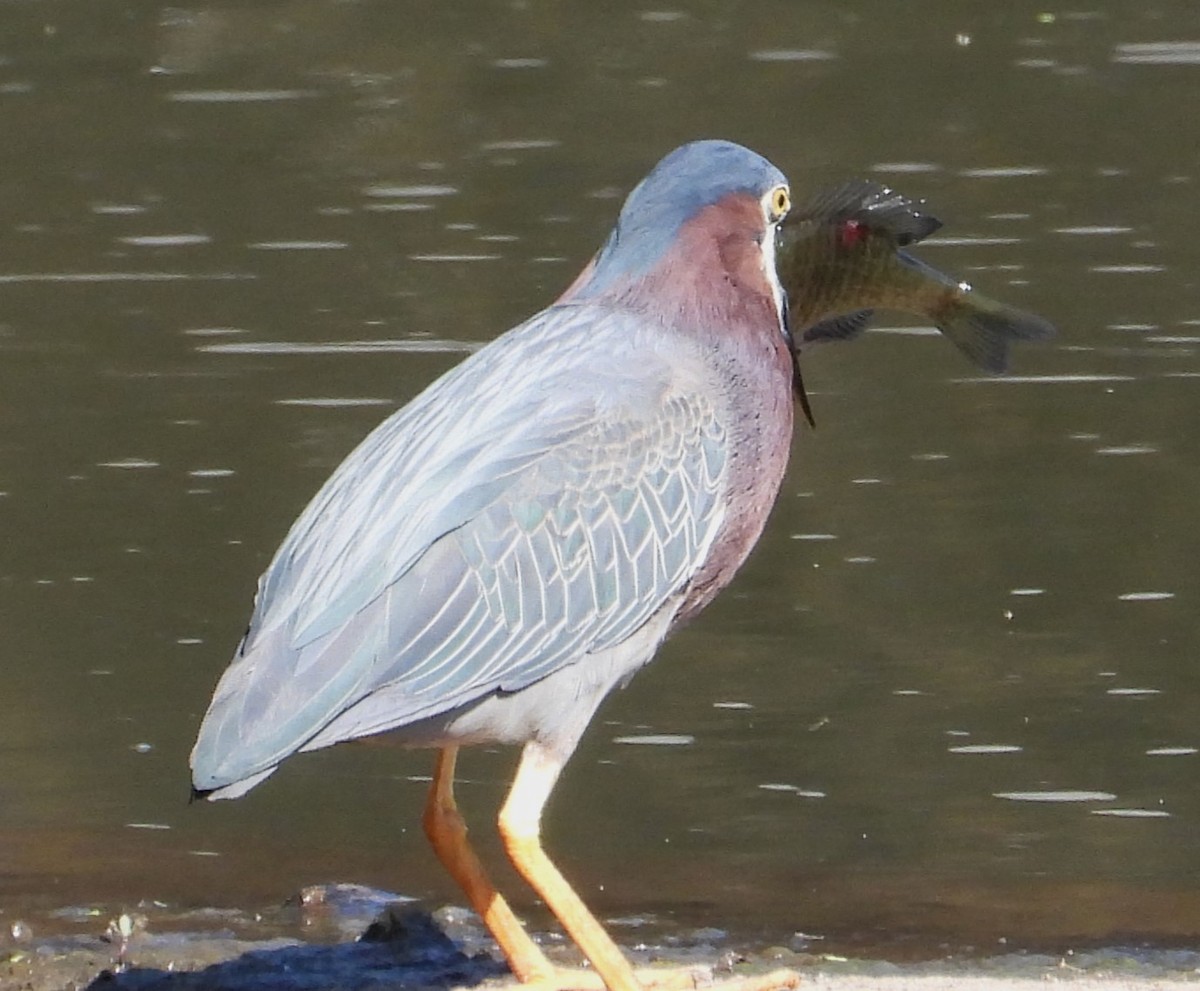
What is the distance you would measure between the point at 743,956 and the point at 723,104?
930cm

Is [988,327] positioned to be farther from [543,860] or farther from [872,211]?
[543,860]

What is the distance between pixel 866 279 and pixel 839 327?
273 millimetres

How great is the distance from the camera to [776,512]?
8.78 m

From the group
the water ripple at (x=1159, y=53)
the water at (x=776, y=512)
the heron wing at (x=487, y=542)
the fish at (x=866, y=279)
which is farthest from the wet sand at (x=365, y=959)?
the water ripple at (x=1159, y=53)

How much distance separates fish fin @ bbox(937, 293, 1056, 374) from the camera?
6.41 m

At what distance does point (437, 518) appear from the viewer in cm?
517

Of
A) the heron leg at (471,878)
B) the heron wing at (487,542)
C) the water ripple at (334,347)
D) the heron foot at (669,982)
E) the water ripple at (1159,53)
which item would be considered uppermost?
the heron wing at (487,542)

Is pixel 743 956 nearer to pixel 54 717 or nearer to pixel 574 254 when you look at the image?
pixel 54 717

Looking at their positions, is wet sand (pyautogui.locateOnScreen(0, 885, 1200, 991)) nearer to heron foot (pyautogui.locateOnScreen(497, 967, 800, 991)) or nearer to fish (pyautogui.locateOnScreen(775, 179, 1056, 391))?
heron foot (pyautogui.locateOnScreen(497, 967, 800, 991))

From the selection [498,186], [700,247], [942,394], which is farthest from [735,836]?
[498,186]

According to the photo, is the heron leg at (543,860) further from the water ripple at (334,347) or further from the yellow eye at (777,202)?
the water ripple at (334,347)

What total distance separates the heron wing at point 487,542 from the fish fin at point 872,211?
28.0 inches

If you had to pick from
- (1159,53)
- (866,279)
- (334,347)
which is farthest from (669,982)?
(1159,53)

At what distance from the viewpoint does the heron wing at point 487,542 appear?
5020mm
